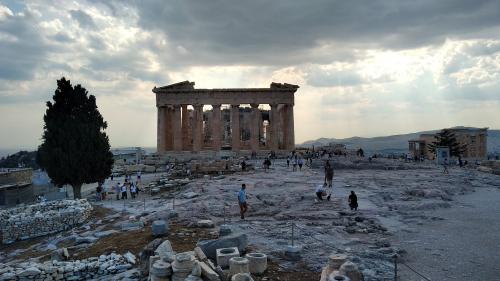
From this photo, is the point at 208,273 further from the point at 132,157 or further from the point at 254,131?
the point at 132,157

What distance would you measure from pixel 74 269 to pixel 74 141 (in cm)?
1930

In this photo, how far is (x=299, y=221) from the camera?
17141 mm

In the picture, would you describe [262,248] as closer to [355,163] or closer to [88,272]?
[88,272]

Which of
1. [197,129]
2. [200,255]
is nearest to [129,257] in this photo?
[200,255]

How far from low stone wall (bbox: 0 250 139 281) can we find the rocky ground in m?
0.98

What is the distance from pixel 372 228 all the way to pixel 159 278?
27.5ft

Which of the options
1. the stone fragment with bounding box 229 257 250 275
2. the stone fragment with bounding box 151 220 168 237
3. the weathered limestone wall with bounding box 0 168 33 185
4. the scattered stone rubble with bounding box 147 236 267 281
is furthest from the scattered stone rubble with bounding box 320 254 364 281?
the weathered limestone wall with bounding box 0 168 33 185

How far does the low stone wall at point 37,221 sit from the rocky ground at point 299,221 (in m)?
0.72

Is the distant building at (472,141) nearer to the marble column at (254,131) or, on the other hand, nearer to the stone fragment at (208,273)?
the marble column at (254,131)

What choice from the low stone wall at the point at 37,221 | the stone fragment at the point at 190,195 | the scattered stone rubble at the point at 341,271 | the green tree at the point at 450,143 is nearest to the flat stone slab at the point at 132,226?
the low stone wall at the point at 37,221

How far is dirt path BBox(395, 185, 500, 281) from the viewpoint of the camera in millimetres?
11039

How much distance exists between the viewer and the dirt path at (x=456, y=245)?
11.0 m

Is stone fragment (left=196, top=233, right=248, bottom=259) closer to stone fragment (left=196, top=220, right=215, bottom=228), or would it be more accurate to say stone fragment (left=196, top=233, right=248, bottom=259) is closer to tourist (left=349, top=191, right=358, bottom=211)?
stone fragment (left=196, top=220, right=215, bottom=228)

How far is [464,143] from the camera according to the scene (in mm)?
62906
